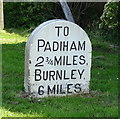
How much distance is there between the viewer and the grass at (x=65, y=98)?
5266mm

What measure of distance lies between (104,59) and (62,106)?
4010mm

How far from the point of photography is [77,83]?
250 inches

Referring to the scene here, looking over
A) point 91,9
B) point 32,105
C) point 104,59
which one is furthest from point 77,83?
point 91,9

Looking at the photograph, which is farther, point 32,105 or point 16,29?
point 16,29

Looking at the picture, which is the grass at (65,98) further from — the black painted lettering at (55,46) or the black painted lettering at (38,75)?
the black painted lettering at (55,46)

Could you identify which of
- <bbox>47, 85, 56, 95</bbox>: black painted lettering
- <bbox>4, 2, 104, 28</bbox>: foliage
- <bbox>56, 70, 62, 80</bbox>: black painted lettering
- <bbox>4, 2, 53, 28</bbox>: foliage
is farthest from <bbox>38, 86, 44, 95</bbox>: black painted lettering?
<bbox>4, 2, 53, 28</bbox>: foliage

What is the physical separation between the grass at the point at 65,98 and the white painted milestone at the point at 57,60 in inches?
8.1

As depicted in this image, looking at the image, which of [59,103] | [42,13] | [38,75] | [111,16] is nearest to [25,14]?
[42,13]

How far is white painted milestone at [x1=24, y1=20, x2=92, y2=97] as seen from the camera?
19.6 ft

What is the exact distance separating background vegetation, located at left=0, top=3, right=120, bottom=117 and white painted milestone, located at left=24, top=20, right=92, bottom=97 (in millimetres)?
203

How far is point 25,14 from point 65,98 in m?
8.84

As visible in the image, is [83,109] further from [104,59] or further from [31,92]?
[104,59]

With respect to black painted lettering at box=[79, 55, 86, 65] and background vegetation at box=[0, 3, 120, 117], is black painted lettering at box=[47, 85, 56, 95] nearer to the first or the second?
background vegetation at box=[0, 3, 120, 117]

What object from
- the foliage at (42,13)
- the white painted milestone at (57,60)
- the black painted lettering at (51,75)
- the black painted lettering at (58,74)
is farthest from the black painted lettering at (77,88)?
the foliage at (42,13)
